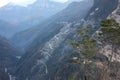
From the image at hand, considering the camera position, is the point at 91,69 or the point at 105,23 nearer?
the point at 105,23

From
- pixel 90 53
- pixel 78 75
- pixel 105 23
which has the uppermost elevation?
pixel 105 23

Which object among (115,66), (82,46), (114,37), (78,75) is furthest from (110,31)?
(78,75)

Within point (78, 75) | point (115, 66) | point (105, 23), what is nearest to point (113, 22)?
point (105, 23)

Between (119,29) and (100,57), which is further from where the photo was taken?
(100,57)

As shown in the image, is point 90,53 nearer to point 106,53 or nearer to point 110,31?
point 110,31

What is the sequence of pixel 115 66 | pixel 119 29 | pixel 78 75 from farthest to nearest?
1. pixel 78 75
2. pixel 115 66
3. pixel 119 29

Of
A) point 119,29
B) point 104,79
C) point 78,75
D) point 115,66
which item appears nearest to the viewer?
point 119,29

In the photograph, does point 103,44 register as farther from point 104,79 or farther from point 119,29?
point 119,29

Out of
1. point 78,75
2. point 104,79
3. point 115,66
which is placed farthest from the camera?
point 78,75

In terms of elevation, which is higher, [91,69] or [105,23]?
[105,23]
